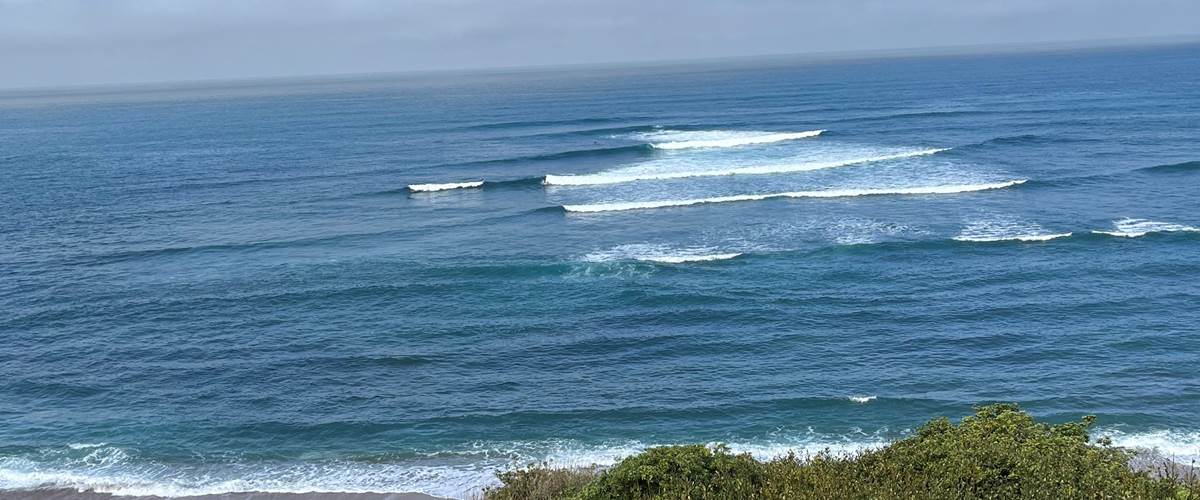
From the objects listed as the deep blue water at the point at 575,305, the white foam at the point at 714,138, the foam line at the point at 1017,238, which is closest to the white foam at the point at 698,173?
the deep blue water at the point at 575,305

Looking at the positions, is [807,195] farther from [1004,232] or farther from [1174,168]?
[1174,168]

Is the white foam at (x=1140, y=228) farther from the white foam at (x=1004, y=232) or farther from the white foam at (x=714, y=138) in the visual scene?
the white foam at (x=714, y=138)

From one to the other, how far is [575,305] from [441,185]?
30.4 metres

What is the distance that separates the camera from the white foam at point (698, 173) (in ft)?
224

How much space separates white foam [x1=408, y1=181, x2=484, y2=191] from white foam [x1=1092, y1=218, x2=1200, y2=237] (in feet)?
139

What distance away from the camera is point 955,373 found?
102 ft

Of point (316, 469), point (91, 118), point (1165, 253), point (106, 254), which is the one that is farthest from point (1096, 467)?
point (91, 118)

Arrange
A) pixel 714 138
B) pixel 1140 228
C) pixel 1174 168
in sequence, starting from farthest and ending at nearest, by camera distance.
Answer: pixel 714 138 → pixel 1174 168 → pixel 1140 228

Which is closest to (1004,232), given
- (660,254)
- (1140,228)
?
(1140,228)

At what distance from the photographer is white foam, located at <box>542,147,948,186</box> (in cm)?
6812

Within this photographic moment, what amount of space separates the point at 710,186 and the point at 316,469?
4343 centimetres

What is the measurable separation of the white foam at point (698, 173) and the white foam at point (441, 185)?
5606 millimetres

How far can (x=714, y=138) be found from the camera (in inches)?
3447

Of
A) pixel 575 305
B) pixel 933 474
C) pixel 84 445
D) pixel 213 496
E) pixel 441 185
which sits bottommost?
pixel 213 496
